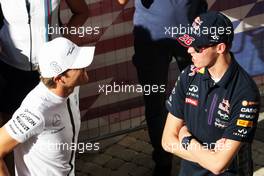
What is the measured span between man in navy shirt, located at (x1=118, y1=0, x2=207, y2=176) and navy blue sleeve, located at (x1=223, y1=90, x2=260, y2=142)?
179 centimetres

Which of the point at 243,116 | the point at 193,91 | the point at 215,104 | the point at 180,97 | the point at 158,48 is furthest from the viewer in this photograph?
the point at 158,48

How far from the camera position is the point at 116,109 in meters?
7.04

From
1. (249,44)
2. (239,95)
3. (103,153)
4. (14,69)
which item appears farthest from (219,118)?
(249,44)

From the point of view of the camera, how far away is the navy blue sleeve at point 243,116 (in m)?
3.68

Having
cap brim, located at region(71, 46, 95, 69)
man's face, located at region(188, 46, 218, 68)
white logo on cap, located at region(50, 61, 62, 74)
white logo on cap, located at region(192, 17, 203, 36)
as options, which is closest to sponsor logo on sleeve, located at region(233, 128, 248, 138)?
man's face, located at region(188, 46, 218, 68)

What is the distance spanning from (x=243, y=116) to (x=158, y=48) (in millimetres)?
1990

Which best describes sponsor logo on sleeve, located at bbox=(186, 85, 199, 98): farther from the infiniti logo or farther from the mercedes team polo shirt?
the mercedes team polo shirt

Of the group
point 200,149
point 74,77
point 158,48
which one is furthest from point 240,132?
point 158,48

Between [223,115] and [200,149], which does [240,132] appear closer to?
[223,115]

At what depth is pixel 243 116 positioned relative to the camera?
3.70 meters

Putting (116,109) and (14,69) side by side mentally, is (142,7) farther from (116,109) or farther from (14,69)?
(116,109)

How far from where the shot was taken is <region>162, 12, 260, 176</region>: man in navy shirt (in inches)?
146

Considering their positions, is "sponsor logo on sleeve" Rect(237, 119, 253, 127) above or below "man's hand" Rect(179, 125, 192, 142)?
above

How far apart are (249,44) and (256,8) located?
0.46 m
